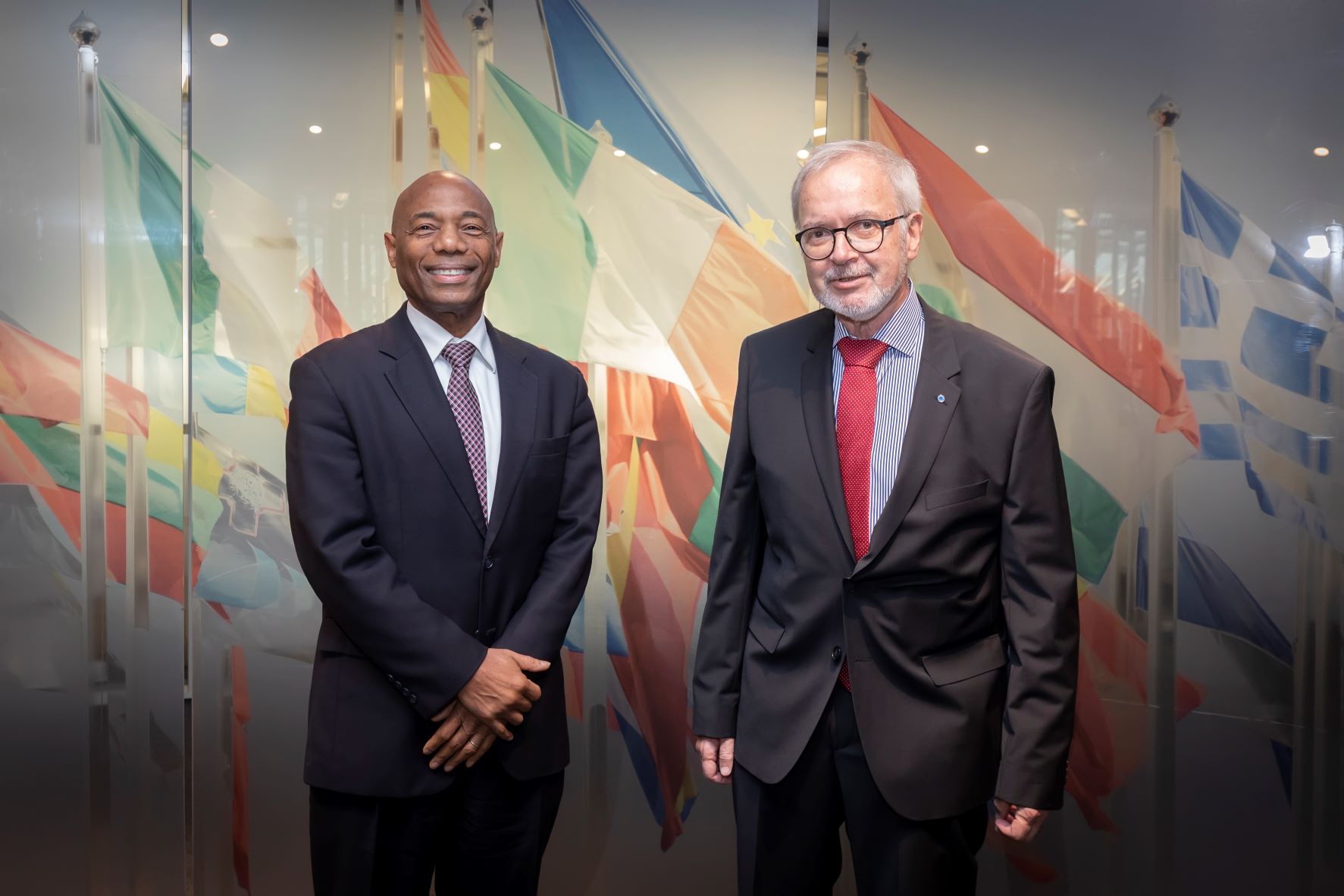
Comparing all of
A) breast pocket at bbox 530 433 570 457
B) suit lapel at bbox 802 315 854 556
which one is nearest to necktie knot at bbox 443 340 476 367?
breast pocket at bbox 530 433 570 457

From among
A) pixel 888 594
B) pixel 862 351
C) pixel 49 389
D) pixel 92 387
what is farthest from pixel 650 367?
pixel 49 389

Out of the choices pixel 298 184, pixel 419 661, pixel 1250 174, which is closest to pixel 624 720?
pixel 419 661

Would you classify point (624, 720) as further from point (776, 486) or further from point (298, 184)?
point (298, 184)

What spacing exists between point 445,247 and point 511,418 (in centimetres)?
38

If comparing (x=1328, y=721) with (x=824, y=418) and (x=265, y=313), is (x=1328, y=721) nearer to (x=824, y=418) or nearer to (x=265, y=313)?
(x=824, y=418)

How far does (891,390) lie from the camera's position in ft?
6.20

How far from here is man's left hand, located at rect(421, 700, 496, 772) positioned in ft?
6.36

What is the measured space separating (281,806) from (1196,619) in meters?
2.65

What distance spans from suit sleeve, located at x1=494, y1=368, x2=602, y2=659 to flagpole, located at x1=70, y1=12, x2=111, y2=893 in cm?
148

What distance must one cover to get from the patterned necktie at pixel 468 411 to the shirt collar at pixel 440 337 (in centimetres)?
2

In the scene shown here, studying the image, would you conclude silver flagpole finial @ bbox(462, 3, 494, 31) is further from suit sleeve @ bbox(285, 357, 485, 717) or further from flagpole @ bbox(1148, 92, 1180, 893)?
flagpole @ bbox(1148, 92, 1180, 893)

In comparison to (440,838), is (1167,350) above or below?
above

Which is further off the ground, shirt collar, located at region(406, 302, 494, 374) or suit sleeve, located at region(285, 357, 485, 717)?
shirt collar, located at region(406, 302, 494, 374)

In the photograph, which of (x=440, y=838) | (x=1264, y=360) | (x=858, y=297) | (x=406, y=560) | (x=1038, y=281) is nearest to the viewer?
(x=858, y=297)
